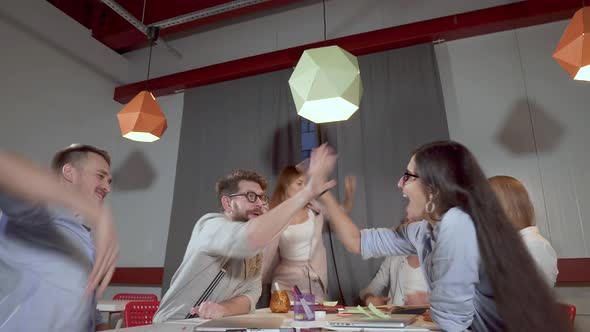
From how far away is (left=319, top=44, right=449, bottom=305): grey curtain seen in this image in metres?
4.02

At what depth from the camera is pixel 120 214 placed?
18.6 ft

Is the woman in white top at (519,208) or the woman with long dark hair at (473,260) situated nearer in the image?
the woman with long dark hair at (473,260)

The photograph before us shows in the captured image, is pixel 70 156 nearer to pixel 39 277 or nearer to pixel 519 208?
pixel 39 277

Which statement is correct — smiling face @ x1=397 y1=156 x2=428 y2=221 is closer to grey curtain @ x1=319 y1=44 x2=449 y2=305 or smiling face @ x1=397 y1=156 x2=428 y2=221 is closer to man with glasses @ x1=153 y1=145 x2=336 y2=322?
man with glasses @ x1=153 y1=145 x2=336 y2=322

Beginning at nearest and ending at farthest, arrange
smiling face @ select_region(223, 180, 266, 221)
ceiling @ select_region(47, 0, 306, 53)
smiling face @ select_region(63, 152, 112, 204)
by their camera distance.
→ smiling face @ select_region(63, 152, 112, 204)
smiling face @ select_region(223, 180, 266, 221)
ceiling @ select_region(47, 0, 306, 53)

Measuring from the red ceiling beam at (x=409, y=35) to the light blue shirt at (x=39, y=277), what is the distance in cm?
399

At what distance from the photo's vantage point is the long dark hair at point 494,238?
1189 mm

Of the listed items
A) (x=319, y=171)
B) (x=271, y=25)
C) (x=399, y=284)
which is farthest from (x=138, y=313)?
(x=271, y=25)

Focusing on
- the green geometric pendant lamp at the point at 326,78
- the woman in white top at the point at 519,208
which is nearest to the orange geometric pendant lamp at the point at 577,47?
the woman in white top at the point at 519,208

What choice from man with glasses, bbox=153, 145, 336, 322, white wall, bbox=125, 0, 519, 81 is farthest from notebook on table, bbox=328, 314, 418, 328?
white wall, bbox=125, 0, 519, 81

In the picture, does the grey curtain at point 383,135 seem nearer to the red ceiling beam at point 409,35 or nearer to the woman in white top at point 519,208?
the red ceiling beam at point 409,35

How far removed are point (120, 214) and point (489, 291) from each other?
17.7 ft

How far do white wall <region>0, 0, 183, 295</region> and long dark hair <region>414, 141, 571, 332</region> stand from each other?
3976 mm

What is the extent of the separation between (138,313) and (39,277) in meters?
1.77
